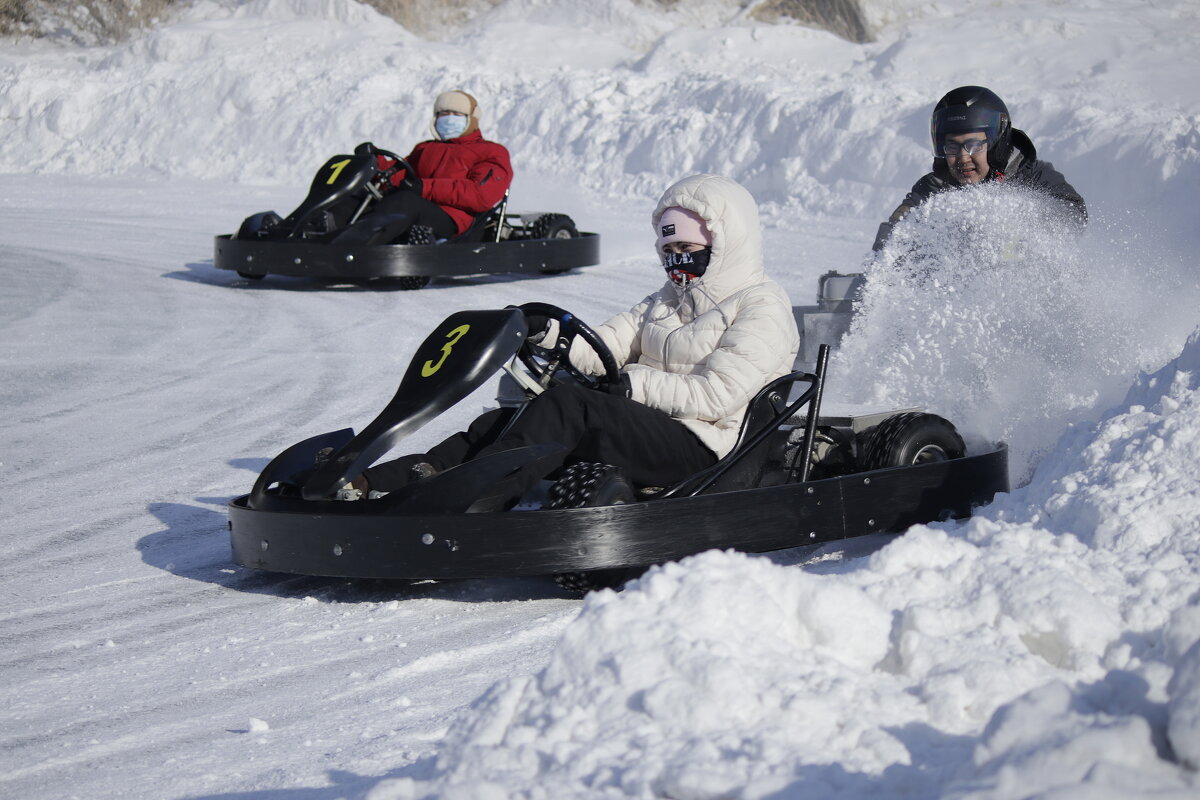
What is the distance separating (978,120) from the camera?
17.9ft

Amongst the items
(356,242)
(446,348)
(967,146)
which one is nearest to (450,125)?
(356,242)

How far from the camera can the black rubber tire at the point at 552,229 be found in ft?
31.7

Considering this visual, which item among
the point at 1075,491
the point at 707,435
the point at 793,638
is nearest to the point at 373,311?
the point at 707,435

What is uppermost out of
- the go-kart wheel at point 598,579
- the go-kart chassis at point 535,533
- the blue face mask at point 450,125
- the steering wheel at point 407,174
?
the blue face mask at point 450,125

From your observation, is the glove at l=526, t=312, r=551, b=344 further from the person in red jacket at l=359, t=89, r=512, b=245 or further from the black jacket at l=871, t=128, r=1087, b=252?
the person in red jacket at l=359, t=89, r=512, b=245

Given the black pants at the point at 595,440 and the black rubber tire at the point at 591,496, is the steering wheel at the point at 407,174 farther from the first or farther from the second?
the black rubber tire at the point at 591,496

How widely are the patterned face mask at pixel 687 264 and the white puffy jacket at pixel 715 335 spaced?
20mm

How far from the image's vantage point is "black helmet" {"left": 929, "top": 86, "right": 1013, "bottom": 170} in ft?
17.9

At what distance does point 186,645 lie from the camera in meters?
3.29

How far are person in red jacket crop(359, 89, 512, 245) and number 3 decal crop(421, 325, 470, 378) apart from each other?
5237 mm

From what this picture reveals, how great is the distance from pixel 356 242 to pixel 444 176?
27.5 inches

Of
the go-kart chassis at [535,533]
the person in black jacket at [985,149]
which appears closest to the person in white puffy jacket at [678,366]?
the go-kart chassis at [535,533]

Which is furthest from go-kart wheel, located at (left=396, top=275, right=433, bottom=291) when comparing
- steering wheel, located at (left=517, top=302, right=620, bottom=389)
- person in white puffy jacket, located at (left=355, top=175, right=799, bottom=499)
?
steering wheel, located at (left=517, top=302, right=620, bottom=389)

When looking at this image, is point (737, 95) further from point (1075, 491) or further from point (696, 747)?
point (696, 747)
